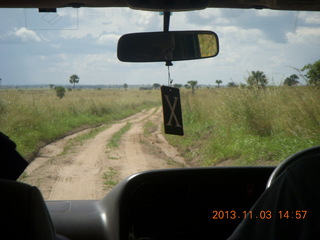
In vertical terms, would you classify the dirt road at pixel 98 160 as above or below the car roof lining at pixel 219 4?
below

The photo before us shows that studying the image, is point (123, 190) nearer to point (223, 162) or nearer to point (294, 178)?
point (294, 178)

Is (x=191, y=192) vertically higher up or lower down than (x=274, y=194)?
lower down

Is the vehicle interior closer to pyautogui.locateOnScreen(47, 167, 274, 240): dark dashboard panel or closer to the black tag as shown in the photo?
pyautogui.locateOnScreen(47, 167, 274, 240): dark dashboard panel

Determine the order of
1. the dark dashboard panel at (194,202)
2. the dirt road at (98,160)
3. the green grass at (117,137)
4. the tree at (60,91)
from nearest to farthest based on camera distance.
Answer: the dark dashboard panel at (194,202) < the dirt road at (98,160) < the tree at (60,91) < the green grass at (117,137)

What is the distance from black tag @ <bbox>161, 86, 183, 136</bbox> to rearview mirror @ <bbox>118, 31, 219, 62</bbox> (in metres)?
0.32

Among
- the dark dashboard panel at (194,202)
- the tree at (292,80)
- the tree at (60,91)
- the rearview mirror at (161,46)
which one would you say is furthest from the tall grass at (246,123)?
the rearview mirror at (161,46)

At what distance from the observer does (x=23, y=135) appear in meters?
4.71

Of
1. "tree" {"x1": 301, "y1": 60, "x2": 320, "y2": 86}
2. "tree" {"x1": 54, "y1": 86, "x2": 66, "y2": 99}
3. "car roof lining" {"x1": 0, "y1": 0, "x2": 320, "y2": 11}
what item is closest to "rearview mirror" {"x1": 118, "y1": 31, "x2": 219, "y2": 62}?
"car roof lining" {"x1": 0, "y1": 0, "x2": 320, "y2": 11}

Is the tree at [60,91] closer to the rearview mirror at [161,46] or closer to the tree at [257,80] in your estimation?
the rearview mirror at [161,46]

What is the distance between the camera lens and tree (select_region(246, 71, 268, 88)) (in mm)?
5906

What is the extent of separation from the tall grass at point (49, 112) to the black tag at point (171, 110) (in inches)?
18.8

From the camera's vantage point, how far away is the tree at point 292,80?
539 centimetres

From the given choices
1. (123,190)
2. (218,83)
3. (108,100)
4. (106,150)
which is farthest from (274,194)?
(108,100)

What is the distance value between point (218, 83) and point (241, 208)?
4.93ft
